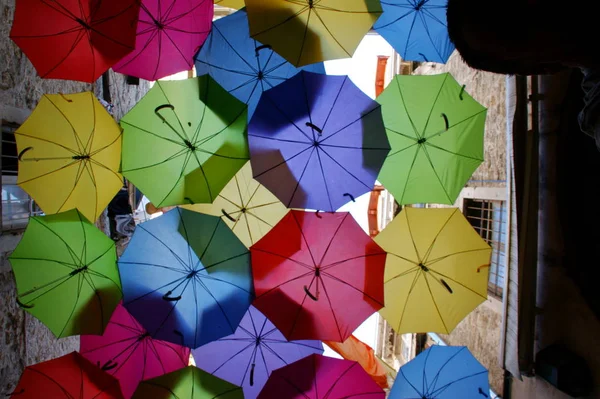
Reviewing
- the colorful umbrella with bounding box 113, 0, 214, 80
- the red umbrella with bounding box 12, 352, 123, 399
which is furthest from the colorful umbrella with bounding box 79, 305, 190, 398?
the colorful umbrella with bounding box 113, 0, 214, 80

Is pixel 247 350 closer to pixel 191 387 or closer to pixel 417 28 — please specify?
pixel 191 387

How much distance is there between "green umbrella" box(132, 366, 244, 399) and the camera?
4371mm

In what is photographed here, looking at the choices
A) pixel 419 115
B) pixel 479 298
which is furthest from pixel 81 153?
pixel 479 298

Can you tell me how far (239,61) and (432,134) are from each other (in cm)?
261

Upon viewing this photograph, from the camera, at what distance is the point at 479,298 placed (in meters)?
4.96

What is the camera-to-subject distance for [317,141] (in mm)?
4672

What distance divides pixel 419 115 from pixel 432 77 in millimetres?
473

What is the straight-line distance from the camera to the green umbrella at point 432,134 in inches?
195

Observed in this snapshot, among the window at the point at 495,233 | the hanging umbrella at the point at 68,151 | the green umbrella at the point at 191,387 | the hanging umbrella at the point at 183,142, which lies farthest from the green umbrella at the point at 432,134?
the hanging umbrella at the point at 68,151

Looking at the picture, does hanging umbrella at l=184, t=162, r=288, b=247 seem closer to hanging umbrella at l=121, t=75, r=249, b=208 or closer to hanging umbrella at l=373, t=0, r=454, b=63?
hanging umbrella at l=121, t=75, r=249, b=208

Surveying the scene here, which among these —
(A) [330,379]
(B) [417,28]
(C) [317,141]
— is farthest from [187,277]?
(B) [417,28]

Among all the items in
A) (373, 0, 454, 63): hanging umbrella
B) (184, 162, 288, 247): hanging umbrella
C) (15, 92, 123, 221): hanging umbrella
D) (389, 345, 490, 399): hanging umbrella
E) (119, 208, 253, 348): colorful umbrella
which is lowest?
(389, 345, 490, 399): hanging umbrella

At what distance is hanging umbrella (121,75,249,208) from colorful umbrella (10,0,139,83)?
781 millimetres

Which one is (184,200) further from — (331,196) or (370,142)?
(370,142)
